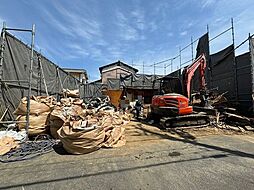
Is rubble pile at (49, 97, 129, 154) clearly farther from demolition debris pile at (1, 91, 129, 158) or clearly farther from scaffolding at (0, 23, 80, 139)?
scaffolding at (0, 23, 80, 139)

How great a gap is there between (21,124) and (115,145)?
273cm

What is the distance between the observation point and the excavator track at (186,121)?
7426 millimetres

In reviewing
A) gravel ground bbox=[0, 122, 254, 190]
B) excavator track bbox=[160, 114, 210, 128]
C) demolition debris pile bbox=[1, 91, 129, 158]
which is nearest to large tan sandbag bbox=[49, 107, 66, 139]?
demolition debris pile bbox=[1, 91, 129, 158]

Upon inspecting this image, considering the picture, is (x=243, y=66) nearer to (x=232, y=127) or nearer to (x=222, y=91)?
(x=222, y=91)

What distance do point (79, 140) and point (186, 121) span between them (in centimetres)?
498

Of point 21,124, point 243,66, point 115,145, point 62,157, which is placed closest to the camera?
point 62,157

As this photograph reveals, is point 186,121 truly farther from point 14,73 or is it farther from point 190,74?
point 14,73

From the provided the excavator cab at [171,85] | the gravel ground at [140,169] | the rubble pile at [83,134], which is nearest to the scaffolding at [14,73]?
the rubble pile at [83,134]

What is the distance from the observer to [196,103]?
1081 cm

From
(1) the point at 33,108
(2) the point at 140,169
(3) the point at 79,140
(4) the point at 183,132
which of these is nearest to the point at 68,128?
(3) the point at 79,140

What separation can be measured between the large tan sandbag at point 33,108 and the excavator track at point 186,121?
4.41 metres

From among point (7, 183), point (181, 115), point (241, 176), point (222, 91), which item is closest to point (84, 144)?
point (7, 183)

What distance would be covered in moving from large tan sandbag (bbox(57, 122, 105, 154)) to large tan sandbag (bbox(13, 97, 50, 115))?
171cm

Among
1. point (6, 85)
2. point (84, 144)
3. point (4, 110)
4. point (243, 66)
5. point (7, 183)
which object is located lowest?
point (7, 183)
